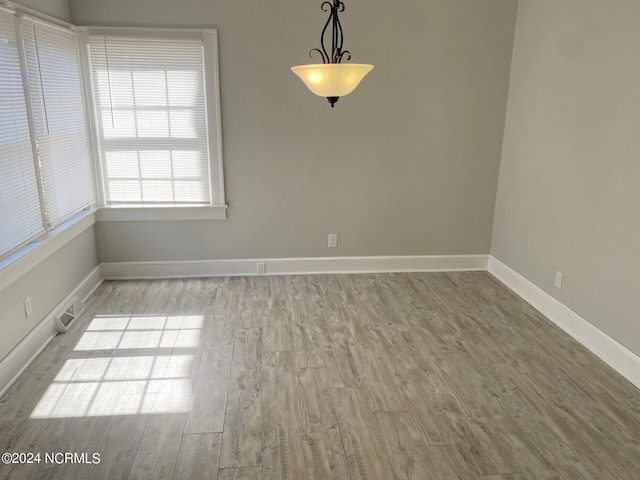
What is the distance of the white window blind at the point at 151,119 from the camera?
157 inches

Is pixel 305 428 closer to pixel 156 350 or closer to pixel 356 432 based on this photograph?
pixel 356 432

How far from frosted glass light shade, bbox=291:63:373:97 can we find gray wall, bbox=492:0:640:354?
184cm

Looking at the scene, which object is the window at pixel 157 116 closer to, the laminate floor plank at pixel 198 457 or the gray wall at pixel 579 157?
the laminate floor plank at pixel 198 457

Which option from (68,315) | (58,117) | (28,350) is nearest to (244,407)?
(28,350)

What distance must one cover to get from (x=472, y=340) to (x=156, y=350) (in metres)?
2.21

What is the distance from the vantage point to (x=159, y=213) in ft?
14.3

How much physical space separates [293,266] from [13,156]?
2491 millimetres

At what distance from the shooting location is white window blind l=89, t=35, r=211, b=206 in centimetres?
399

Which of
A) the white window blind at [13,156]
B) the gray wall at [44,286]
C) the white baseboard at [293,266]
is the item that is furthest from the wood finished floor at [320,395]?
the white window blind at [13,156]

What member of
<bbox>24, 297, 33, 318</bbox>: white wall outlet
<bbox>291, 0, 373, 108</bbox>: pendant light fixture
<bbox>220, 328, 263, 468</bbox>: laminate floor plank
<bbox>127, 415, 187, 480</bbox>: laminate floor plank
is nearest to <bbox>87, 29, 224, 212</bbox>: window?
<bbox>24, 297, 33, 318</bbox>: white wall outlet

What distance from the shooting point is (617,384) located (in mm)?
2908

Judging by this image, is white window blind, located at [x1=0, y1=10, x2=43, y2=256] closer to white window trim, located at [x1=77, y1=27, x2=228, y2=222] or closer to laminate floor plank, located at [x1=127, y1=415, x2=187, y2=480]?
white window trim, located at [x1=77, y1=27, x2=228, y2=222]

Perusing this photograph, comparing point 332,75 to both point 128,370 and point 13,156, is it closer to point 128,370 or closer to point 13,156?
point 13,156

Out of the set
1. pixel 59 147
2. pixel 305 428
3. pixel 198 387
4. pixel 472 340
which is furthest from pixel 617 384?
pixel 59 147
